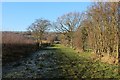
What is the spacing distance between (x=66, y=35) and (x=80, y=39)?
2328 centimetres

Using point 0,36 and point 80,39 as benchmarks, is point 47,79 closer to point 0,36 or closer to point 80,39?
point 0,36

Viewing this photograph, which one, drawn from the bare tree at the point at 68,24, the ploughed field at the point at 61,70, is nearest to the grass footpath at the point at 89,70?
the ploughed field at the point at 61,70

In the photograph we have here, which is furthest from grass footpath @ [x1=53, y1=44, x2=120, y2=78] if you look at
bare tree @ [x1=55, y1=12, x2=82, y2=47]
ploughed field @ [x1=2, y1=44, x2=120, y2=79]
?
bare tree @ [x1=55, y1=12, x2=82, y2=47]

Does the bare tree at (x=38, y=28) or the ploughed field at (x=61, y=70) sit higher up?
the bare tree at (x=38, y=28)

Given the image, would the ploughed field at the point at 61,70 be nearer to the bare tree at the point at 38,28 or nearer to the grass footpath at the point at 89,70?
the grass footpath at the point at 89,70

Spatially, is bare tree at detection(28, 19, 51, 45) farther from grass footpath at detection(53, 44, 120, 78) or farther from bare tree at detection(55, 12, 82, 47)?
grass footpath at detection(53, 44, 120, 78)

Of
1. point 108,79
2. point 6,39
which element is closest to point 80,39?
point 6,39

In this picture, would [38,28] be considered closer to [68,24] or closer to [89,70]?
[68,24]

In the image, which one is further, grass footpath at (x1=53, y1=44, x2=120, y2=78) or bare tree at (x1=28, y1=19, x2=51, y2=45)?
bare tree at (x1=28, y1=19, x2=51, y2=45)

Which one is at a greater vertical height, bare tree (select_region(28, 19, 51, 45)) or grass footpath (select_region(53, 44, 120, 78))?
bare tree (select_region(28, 19, 51, 45))

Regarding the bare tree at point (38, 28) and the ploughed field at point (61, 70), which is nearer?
the ploughed field at point (61, 70)

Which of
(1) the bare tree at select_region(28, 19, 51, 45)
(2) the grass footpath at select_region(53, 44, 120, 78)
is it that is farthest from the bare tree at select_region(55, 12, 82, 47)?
(2) the grass footpath at select_region(53, 44, 120, 78)

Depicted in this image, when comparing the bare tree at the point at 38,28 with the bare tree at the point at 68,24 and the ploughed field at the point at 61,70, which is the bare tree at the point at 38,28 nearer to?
the bare tree at the point at 68,24

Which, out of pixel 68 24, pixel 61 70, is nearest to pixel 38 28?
pixel 68 24
